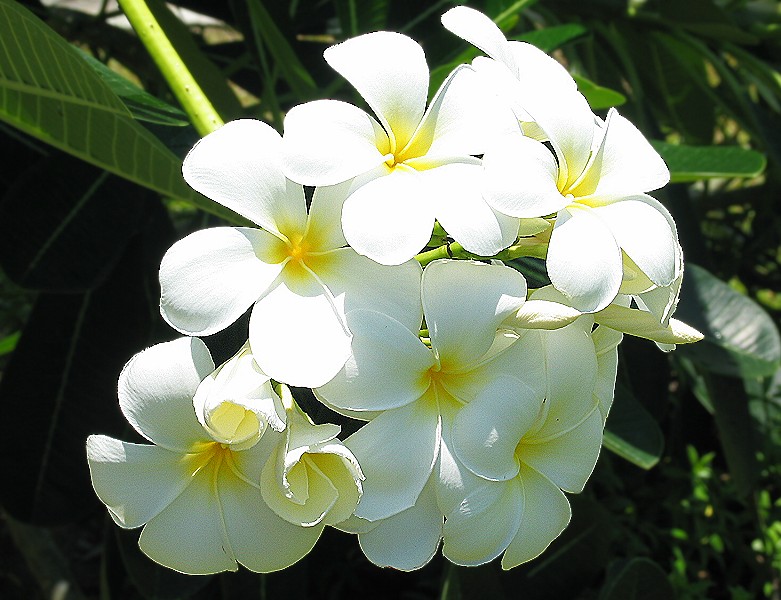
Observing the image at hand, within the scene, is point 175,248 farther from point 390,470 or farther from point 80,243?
point 80,243

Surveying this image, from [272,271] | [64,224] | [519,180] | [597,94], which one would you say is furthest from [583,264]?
[64,224]

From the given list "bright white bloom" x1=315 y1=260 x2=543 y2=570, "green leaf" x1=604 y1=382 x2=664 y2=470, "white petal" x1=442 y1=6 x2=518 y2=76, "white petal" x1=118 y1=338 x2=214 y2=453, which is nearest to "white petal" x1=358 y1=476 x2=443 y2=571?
"bright white bloom" x1=315 y1=260 x2=543 y2=570

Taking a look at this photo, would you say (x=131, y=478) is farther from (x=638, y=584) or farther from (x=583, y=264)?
(x=638, y=584)

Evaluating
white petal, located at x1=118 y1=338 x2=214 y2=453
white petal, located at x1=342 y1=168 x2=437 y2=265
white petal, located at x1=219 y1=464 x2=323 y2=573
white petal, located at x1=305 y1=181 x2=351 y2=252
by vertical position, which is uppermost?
white petal, located at x1=342 y1=168 x2=437 y2=265

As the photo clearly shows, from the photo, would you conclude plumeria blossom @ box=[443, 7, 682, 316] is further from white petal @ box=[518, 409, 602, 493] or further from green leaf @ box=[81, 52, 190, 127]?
green leaf @ box=[81, 52, 190, 127]

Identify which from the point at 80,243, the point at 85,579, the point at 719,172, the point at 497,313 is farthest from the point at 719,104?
the point at 85,579

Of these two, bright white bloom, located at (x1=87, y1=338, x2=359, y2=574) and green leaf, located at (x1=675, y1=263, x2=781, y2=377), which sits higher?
bright white bloom, located at (x1=87, y1=338, x2=359, y2=574)
